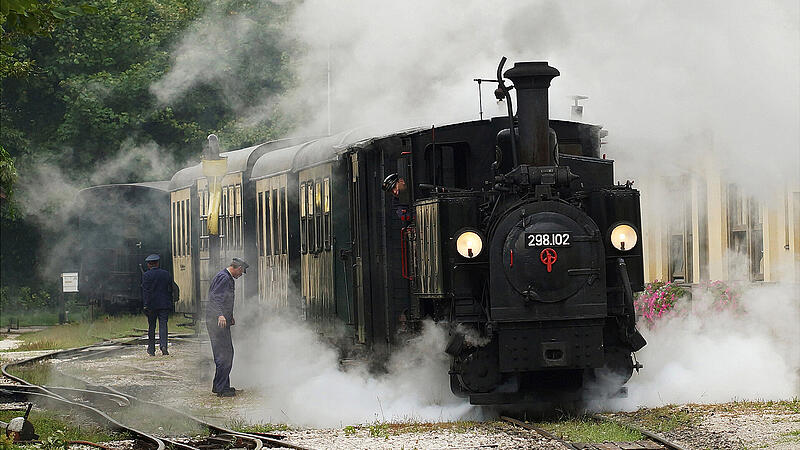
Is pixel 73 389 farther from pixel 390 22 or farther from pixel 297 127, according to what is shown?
pixel 297 127

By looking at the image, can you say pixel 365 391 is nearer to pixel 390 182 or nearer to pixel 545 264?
pixel 390 182

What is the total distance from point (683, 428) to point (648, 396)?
5.93ft

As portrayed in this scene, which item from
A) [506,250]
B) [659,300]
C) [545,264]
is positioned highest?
[506,250]

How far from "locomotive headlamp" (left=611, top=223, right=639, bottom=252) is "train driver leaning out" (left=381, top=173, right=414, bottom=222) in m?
1.65

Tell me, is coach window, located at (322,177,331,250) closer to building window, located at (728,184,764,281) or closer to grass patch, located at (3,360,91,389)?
grass patch, located at (3,360,91,389)

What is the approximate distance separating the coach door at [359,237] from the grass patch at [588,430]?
2564 millimetres

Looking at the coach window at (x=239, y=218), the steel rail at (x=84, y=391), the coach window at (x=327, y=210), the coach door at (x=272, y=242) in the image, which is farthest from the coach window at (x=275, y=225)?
the steel rail at (x=84, y=391)

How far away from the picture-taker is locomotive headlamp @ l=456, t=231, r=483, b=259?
970cm

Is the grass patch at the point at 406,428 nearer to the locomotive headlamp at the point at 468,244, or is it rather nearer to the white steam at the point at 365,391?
the white steam at the point at 365,391

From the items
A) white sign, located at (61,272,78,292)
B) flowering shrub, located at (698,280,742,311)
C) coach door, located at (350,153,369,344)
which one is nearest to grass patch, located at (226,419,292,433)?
coach door, located at (350,153,369,344)

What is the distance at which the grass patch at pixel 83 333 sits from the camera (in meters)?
22.5

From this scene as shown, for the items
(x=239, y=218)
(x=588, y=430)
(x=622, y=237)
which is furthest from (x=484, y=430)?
(x=239, y=218)

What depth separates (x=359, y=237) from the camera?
1184 centimetres

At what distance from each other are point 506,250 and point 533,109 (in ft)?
3.50
